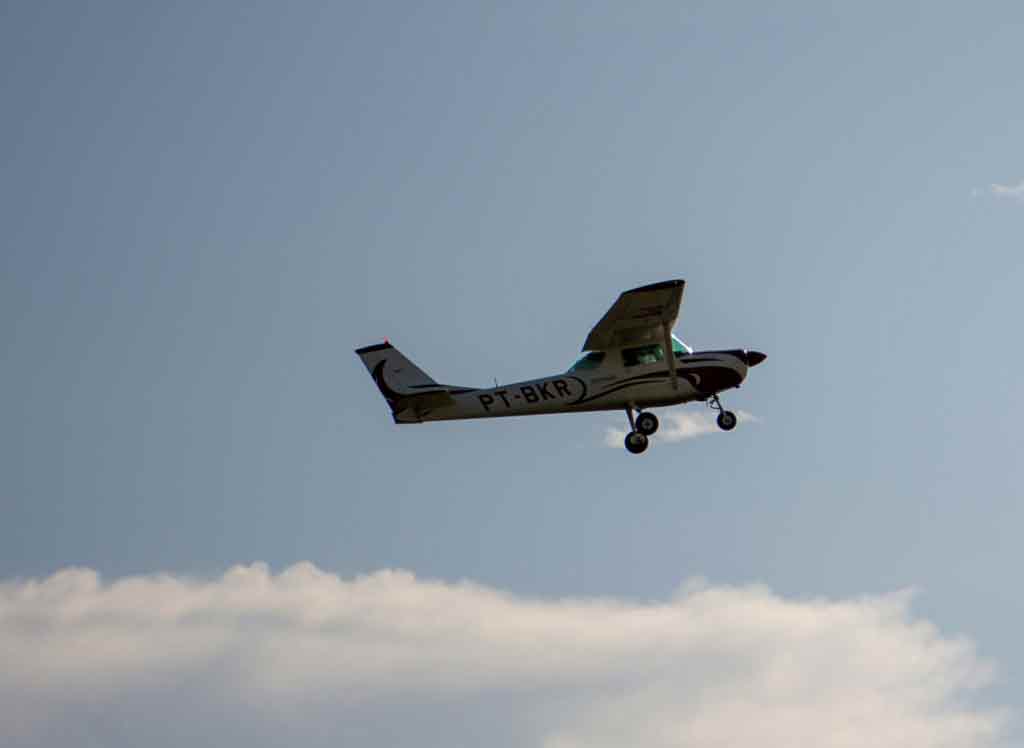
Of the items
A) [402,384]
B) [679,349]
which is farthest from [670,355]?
[402,384]

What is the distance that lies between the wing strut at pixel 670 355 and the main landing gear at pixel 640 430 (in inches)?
41.3

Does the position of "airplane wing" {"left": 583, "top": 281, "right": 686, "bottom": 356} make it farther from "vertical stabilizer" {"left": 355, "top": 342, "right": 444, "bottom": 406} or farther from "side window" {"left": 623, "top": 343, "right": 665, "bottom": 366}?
"vertical stabilizer" {"left": 355, "top": 342, "right": 444, "bottom": 406}

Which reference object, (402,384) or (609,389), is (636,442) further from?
(402,384)

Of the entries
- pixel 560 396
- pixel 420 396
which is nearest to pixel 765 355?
pixel 560 396

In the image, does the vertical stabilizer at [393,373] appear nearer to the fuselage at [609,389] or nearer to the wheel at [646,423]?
the fuselage at [609,389]

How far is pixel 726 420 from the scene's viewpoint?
40219 millimetres

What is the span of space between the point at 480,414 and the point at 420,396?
1379 mm

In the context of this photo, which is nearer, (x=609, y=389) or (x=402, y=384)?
(x=609, y=389)

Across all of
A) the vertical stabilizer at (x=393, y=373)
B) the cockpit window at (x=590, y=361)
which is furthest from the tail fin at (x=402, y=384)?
the cockpit window at (x=590, y=361)

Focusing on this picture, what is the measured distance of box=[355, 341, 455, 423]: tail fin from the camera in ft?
130

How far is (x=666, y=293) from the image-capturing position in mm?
37750

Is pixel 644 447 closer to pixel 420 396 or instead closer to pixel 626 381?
pixel 626 381

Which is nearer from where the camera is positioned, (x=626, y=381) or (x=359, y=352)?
(x=626, y=381)

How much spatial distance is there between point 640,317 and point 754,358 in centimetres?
318
